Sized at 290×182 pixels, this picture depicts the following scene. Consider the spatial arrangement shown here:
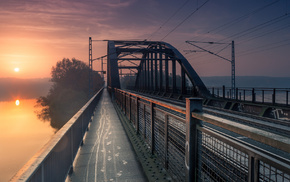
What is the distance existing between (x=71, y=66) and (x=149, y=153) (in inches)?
4150

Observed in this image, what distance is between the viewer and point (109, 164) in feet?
16.8

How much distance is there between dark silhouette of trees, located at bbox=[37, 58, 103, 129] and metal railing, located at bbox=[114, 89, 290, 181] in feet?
181

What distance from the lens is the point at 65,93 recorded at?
267 ft

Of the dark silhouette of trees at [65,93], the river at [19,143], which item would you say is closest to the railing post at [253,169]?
the river at [19,143]

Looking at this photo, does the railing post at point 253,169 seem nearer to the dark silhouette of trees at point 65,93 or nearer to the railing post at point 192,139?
the railing post at point 192,139

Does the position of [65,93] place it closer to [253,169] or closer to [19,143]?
[19,143]

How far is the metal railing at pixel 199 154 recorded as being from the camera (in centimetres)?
188

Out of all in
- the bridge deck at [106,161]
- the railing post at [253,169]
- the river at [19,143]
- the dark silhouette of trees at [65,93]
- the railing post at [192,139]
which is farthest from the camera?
the dark silhouette of trees at [65,93]

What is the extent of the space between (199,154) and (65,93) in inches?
3286

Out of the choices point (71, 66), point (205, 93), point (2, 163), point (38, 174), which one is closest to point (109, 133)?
point (38, 174)

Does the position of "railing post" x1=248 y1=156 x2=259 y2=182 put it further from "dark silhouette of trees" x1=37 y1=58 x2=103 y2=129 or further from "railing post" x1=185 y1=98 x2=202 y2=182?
"dark silhouette of trees" x1=37 y1=58 x2=103 y2=129

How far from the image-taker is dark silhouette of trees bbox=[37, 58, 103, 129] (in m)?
69.4

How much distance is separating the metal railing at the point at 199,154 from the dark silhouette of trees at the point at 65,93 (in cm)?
5516

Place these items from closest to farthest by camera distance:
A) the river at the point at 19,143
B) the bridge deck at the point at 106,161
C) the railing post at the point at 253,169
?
the railing post at the point at 253,169 → the bridge deck at the point at 106,161 → the river at the point at 19,143
